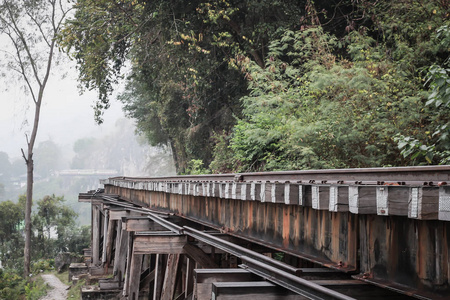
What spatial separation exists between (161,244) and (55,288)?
1961 cm

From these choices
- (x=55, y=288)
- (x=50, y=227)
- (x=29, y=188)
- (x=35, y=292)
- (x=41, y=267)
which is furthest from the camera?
(x=50, y=227)

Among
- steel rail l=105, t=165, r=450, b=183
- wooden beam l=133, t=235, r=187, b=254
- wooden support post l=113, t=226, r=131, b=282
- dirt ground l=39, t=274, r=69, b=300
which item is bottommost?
dirt ground l=39, t=274, r=69, b=300

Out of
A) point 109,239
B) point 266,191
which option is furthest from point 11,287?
point 266,191

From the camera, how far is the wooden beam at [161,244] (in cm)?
617

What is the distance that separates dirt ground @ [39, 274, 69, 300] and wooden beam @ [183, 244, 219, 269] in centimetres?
1621

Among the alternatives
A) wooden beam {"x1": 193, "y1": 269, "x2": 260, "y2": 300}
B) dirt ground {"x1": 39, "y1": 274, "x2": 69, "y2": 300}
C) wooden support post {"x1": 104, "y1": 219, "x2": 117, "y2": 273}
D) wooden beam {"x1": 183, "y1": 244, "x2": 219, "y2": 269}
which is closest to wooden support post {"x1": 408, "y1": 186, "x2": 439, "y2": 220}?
wooden beam {"x1": 193, "y1": 269, "x2": 260, "y2": 300}

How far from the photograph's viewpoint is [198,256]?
245 inches

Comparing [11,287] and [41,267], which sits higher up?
[11,287]

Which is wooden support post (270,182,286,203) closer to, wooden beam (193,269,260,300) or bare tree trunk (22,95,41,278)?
wooden beam (193,269,260,300)

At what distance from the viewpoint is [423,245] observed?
282 centimetres

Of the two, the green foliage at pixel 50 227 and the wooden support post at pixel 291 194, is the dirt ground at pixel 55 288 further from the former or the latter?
the wooden support post at pixel 291 194

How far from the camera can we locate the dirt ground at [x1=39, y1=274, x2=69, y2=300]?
67.7 ft

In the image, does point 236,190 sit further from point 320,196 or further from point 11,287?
point 11,287

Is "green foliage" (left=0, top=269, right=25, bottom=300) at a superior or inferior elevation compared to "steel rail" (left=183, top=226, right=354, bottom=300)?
inferior
